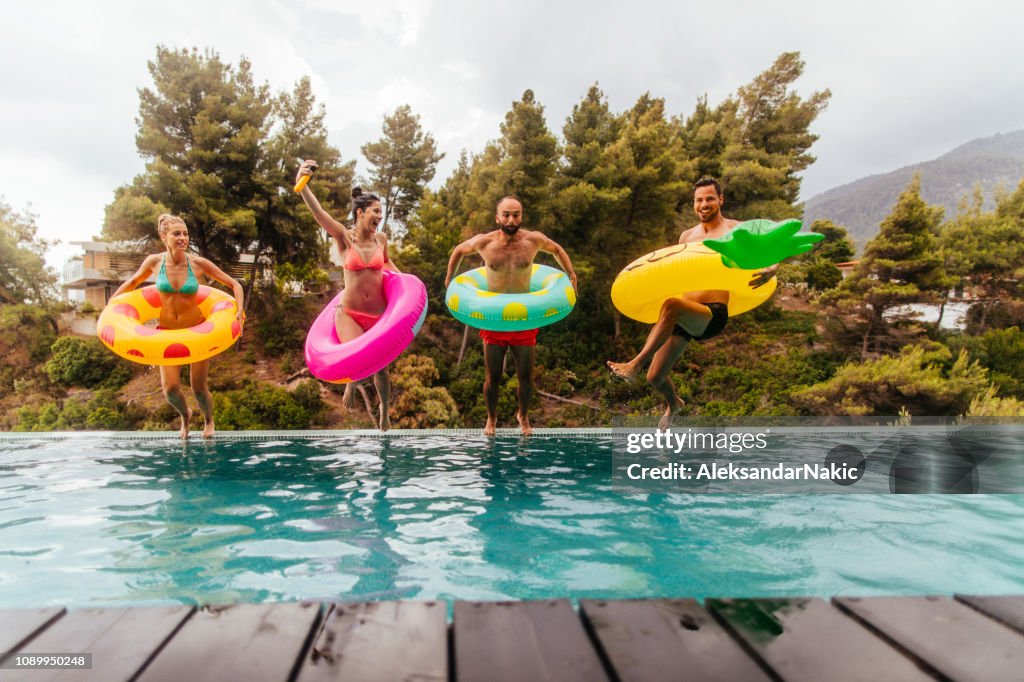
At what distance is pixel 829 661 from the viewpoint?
4.33 feet

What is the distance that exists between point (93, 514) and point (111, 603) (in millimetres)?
1726

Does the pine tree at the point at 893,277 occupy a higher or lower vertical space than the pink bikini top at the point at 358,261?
higher

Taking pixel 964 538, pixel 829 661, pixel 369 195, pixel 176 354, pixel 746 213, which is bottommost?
pixel 964 538

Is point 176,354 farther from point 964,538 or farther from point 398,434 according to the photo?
point 964,538

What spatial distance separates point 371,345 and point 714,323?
3.16 m

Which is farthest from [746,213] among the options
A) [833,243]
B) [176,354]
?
[176,354]

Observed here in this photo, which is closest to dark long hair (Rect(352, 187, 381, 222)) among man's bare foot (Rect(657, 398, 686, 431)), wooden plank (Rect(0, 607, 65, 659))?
man's bare foot (Rect(657, 398, 686, 431))

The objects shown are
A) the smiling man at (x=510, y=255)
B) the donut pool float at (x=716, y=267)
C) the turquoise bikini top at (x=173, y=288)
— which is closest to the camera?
the donut pool float at (x=716, y=267)

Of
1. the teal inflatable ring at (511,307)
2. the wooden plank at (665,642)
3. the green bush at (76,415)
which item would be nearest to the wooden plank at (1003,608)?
the wooden plank at (665,642)

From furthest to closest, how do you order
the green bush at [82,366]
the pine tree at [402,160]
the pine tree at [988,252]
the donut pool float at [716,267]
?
the pine tree at [402,160] → the pine tree at [988,252] → the green bush at [82,366] → the donut pool float at [716,267]

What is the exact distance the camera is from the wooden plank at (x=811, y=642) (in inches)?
50.3

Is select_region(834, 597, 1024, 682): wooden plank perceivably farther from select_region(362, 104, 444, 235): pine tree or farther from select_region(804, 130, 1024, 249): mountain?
select_region(362, 104, 444, 235): pine tree

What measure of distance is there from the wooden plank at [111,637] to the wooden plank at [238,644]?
0.14 feet

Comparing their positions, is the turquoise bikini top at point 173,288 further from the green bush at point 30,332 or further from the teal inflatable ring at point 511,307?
the green bush at point 30,332
